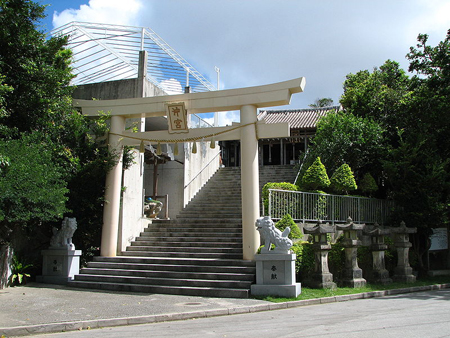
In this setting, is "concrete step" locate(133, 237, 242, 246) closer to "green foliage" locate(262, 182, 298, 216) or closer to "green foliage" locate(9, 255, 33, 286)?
"green foliage" locate(262, 182, 298, 216)

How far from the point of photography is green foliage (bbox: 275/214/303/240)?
1180cm

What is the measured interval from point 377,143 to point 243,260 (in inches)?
348

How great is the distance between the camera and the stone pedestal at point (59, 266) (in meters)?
11.7

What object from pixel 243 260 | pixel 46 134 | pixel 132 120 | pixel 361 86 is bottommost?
pixel 243 260

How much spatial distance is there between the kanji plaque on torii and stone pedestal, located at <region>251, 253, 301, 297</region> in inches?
172

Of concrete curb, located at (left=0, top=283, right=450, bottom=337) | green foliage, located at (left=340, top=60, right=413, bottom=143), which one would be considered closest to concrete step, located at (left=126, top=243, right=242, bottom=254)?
concrete curb, located at (left=0, top=283, right=450, bottom=337)

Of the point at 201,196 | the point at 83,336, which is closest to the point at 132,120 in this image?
the point at 201,196

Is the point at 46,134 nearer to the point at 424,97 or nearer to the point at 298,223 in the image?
the point at 298,223

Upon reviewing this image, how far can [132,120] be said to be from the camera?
1462 centimetres

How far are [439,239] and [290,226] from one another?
25.2ft

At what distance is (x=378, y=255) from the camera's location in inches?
498

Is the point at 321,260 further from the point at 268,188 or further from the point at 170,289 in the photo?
the point at 170,289

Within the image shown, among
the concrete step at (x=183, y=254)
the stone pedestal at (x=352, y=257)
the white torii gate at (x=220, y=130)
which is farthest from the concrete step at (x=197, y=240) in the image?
the stone pedestal at (x=352, y=257)

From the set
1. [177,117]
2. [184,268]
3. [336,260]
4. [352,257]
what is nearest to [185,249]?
[184,268]
